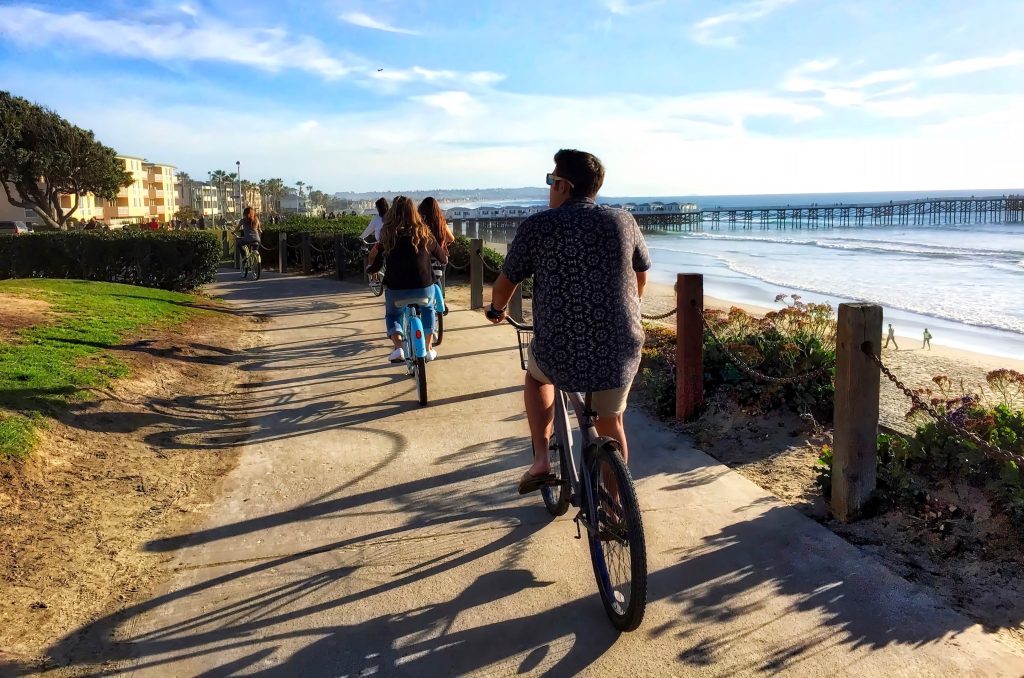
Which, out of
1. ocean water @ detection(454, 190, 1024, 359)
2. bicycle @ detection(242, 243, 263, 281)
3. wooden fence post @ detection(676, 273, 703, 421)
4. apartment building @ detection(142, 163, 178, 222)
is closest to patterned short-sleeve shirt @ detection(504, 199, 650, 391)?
wooden fence post @ detection(676, 273, 703, 421)

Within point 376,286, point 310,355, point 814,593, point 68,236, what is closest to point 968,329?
point 376,286

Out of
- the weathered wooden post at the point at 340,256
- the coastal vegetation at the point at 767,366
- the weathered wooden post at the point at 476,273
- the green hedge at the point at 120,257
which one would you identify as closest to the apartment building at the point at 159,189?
the weathered wooden post at the point at 340,256

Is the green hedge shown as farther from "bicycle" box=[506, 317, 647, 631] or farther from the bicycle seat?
"bicycle" box=[506, 317, 647, 631]

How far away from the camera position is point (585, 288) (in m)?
3.23

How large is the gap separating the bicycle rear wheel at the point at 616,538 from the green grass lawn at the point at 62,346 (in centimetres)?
339

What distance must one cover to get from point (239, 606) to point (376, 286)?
22.3 ft

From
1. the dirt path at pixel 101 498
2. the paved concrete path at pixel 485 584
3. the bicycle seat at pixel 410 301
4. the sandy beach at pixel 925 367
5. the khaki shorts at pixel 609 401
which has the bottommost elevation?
the sandy beach at pixel 925 367

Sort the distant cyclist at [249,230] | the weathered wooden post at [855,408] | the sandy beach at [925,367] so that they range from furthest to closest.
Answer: the distant cyclist at [249,230], the sandy beach at [925,367], the weathered wooden post at [855,408]

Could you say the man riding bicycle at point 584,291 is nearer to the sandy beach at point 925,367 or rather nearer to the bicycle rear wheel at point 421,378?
the bicycle rear wheel at point 421,378

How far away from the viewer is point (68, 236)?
49.0ft

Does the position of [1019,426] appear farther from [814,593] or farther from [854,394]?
[814,593]

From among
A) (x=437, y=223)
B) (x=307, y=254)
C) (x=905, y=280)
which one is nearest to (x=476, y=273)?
(x=437, y=223)

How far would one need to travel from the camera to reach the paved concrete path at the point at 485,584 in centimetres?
293

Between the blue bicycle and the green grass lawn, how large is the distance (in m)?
2.38
